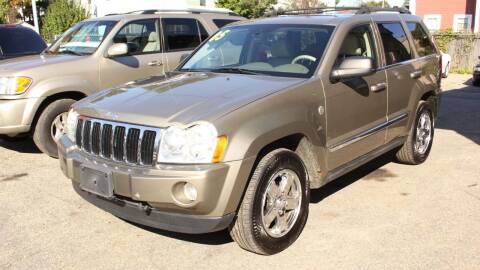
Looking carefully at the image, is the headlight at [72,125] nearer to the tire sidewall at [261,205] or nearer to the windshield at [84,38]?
the tire sidewall at [261,205]

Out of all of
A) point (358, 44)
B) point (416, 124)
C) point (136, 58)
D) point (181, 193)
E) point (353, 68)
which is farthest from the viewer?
point (136, 58)

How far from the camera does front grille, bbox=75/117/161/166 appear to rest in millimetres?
3508

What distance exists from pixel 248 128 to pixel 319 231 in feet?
4.21

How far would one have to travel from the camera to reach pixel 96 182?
375cm

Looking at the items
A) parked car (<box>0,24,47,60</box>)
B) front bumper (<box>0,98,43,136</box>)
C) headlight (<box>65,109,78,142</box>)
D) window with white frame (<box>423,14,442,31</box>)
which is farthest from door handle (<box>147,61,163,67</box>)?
window with white frame (<box>423,14,442,31</box>)

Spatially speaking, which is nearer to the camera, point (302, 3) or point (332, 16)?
point (332, 16)

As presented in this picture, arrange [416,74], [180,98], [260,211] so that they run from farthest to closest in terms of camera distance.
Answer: [416,74], [180,98], [260,211]

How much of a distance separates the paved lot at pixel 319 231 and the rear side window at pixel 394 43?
132cm

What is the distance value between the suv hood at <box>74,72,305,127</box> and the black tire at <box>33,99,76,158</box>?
2332 mm

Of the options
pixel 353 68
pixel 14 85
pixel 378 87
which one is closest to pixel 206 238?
pixel 353 68

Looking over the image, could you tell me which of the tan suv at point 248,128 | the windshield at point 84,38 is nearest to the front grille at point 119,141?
the tan suv at point 248,128

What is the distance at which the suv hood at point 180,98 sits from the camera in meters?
3.56

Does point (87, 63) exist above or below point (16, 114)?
above

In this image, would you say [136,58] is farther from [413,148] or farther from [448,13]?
[448,13]
